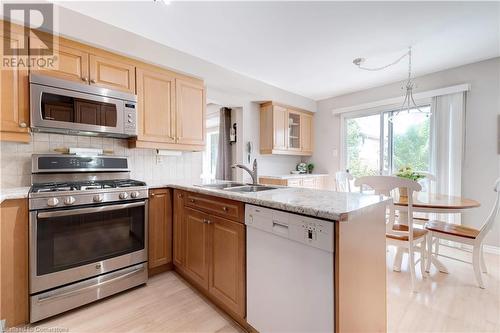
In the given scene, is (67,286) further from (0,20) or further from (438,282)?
(438,282)

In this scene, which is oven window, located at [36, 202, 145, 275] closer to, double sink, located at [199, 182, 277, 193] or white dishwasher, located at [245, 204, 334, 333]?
double sink, located at [199, 182, 277, 193]

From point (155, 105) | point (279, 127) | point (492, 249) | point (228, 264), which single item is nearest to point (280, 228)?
point (228, 264)

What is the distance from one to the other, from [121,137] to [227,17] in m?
1.63

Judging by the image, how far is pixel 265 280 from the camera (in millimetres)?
1318

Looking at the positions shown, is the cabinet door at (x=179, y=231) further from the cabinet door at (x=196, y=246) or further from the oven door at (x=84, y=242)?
the oven door at (x=84, y=242)

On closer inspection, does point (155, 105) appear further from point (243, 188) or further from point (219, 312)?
point (219, 312)

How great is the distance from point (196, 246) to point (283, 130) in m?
2.86

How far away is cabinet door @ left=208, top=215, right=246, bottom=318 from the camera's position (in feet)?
4.86

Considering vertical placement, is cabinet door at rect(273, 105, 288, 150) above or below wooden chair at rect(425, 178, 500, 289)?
above

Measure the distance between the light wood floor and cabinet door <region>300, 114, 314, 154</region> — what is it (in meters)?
2.96

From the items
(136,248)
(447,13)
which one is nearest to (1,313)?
(136,248)

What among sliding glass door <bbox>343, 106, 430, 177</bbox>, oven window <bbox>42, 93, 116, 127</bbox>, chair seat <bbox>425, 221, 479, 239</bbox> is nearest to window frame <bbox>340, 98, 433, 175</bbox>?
sliding glass door <bbox>343, 106, 430, 177</bbox>

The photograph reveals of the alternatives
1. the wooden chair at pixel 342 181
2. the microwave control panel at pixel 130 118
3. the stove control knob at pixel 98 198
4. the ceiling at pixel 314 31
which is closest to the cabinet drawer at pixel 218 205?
the stove control knob at pixel 98 198

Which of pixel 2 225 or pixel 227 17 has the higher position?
pixel 227 17
